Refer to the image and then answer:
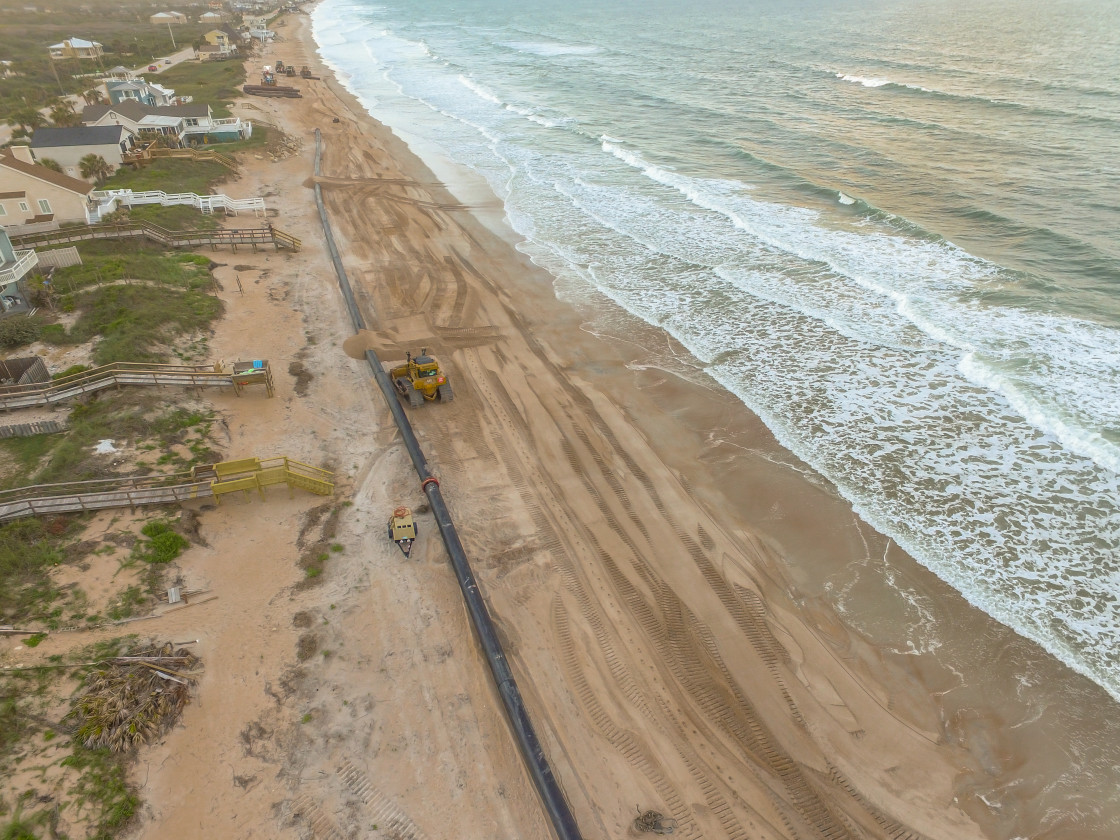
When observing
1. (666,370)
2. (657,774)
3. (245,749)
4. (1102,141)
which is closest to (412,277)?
(666,370)

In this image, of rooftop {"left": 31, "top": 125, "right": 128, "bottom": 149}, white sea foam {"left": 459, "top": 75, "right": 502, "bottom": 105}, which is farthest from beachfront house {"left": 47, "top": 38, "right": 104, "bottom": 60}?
rooftop {"left": 31, "top": 125, "right": 128, "bottom": 149}

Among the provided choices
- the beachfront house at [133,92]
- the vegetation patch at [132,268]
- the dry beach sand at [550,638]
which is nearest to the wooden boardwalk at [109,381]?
the dry beach sand at [550,638]

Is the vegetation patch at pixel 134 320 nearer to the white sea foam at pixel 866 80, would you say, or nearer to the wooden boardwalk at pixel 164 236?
the wooden boardwalk at pixel 164 236

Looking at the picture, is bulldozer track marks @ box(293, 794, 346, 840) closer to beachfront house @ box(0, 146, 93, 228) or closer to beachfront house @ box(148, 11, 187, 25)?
beachfront house @ box(0, 146, 93, 228)

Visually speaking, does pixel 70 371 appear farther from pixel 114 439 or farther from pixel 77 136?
pixel 77 136

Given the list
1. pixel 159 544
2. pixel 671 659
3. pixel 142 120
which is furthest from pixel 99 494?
pixel 142 120
